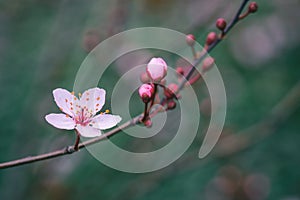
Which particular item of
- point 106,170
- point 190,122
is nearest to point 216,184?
point 106,170

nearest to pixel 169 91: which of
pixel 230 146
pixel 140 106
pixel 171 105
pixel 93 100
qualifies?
pixel 171 105

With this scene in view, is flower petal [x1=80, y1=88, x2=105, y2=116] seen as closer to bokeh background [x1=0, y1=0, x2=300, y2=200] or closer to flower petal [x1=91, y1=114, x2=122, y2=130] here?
flower petal [x1=91, y1=114, x2=122, y2=130]

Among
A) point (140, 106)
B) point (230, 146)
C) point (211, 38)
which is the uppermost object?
point (211, 38)

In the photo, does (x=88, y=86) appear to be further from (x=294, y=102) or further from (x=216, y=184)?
(x=216, y=184)

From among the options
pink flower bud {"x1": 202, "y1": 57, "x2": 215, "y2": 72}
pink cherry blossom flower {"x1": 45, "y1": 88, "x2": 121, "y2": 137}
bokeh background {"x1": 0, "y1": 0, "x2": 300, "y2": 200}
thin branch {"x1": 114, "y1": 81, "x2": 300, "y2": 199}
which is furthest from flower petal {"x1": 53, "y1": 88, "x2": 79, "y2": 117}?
thin branch {"x1": 114, "y1": 81, "x2": 300, "y2": 199}

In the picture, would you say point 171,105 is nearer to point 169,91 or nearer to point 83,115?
point 169,91

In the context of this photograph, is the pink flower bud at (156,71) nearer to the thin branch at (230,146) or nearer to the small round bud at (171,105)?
the small round bud at (171,105)
